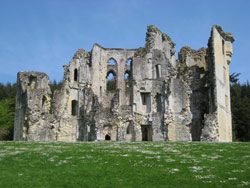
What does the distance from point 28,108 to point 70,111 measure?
794 cm

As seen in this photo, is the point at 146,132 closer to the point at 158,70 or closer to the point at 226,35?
the point at 158,70

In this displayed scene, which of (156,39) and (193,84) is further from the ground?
(156,39)

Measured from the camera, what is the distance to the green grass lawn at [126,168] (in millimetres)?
13450

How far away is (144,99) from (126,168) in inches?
1095

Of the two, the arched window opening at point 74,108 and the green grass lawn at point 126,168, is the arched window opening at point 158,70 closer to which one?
the arched window opening at point 74,108

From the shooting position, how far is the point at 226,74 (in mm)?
39688

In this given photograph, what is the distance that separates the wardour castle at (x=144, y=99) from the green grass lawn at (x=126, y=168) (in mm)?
16535

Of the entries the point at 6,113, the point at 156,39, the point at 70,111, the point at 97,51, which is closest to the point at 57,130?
the point at 70,111

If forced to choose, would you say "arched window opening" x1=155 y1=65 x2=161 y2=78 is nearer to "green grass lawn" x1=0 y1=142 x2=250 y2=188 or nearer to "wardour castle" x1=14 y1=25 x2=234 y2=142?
"wardour castle" x1=14 y1=25 x2=234 y2=142

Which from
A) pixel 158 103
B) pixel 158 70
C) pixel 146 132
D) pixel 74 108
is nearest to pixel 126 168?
pixel 158 103

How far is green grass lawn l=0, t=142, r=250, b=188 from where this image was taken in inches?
530

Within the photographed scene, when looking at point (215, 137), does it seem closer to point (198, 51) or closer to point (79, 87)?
point (198, 51)

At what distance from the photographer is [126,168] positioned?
15.6 meters

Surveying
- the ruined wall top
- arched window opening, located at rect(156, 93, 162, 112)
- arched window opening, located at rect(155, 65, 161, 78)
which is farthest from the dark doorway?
the ruined wall top
